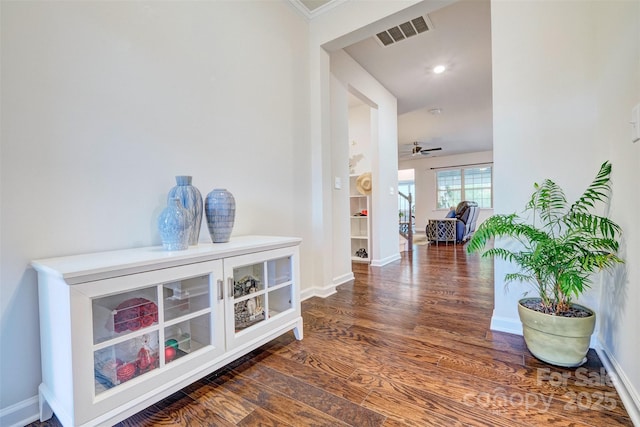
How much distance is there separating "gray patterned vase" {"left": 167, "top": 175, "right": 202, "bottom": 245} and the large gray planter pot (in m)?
1.70

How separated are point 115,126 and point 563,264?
217cm

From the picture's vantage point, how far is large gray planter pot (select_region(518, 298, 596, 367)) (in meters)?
1.28

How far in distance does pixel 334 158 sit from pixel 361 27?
1.13 m

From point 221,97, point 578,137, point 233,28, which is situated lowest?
point 578,137

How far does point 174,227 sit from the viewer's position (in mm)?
1229

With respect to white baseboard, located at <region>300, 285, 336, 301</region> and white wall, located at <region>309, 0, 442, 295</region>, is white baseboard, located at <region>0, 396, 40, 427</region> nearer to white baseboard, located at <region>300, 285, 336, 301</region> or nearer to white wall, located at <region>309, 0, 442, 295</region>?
white baseboard, located at <region>300, 285, 336, 301</region>

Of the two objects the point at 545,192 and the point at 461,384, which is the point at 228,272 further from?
the point at 545,192

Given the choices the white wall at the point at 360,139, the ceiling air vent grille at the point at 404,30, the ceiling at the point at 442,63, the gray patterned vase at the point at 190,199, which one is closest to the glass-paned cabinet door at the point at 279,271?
the gray patterned vase at the point at 190,199

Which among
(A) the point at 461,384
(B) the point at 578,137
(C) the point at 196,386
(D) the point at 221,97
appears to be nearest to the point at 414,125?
(B) the point at 578,137

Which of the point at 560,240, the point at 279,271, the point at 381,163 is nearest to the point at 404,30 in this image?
the point at 381,163

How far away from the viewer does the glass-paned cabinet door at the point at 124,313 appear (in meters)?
0.95

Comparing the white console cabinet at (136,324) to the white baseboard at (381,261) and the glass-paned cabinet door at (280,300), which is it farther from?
the white baseboard at (381,261)

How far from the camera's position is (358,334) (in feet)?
5.67

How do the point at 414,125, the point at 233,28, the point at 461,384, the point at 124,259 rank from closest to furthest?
the point at 124,259, the point at 461,384, the point at 233,28, the point at 414,125
